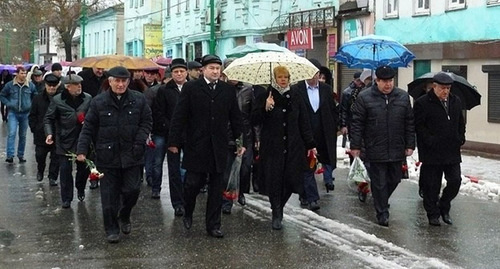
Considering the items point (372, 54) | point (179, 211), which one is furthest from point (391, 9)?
point (179, 211)

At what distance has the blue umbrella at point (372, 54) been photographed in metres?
13.3

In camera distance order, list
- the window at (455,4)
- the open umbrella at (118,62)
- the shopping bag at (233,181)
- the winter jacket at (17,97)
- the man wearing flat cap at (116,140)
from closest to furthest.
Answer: the man wearing flat cap at (116,140), the shopping bag at (233,181), the open umbrella at (118,62), the winter jacket at (17,97), the window at (455,4)

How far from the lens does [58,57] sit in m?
83.4

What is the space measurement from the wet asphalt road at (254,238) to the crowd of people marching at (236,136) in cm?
26

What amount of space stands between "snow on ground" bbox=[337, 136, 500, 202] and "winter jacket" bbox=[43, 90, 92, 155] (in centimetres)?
585

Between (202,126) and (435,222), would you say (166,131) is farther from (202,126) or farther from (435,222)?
(435,222)

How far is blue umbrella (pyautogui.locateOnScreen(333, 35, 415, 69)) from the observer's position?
1327 centimetres

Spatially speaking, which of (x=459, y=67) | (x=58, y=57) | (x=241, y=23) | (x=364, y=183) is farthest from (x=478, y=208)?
(x=58, y=57)

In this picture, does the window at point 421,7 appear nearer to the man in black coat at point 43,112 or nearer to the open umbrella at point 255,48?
the open umbrella at point 255,48

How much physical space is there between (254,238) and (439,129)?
2492 millimetres

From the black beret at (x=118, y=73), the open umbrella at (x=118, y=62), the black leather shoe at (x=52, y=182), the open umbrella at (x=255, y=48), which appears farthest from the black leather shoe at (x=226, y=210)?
the open umbrella at (x=118, y=62)

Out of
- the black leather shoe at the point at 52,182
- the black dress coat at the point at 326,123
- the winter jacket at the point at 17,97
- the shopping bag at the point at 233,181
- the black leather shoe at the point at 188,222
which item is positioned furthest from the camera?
the winter jacket at the point at 17,97

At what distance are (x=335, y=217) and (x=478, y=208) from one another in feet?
7.53

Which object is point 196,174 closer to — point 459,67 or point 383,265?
point 383,265
